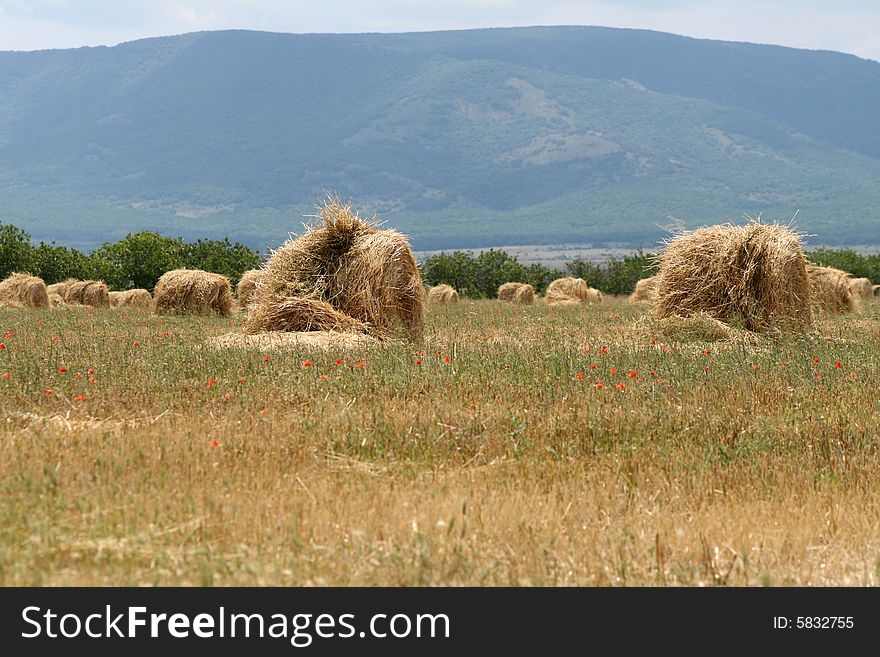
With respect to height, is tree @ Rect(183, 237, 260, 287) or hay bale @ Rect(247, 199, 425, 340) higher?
hay bale @ Rect(247, 199, 425, 340)

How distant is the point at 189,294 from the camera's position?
2670 cm

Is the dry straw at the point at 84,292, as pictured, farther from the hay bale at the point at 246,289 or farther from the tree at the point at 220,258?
the tree at the point at 220,258

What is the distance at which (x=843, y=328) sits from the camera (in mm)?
19375

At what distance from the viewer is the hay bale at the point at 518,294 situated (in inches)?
1690

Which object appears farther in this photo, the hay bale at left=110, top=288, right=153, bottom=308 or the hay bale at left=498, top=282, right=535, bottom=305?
the hay bale at left=498, top=282, right=535, bottom=305

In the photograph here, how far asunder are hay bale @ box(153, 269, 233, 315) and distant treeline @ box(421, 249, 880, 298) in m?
25.5

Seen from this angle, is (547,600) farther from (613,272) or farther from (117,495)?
(613,272)

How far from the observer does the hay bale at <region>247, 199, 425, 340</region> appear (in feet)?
50.4

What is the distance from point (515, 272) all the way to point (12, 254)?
2627 cm

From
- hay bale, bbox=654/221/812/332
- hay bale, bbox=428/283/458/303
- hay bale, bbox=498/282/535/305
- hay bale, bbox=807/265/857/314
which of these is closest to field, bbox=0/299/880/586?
hay bale, bbox=654/221/812/332

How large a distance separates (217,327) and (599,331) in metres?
6.86

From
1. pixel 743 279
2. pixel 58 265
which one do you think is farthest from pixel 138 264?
pixel 743 279

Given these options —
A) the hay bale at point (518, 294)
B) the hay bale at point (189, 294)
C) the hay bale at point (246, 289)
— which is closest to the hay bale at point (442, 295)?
the hay bale at point (518, 294)

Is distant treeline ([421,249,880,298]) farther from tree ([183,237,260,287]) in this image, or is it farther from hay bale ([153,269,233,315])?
hay bale ([153,269,233,315])
